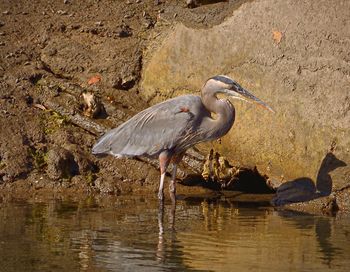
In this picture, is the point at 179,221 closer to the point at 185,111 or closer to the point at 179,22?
the point at 185,111

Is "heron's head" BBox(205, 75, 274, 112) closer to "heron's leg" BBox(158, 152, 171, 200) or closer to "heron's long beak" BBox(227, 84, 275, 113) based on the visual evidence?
"heron's long beak" BBox(227, 84, 275, 113)

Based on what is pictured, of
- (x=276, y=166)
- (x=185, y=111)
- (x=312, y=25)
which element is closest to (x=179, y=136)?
(x=185, y=111)

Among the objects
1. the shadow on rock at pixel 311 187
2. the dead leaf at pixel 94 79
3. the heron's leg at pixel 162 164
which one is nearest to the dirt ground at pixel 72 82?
the dead leaf at pixel 94 79

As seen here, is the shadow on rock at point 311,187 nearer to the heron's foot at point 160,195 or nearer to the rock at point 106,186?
the heron's foot at point 160,195

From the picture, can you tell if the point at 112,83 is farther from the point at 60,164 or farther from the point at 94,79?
the point at 60,164

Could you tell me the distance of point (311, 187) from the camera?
32.5 feet

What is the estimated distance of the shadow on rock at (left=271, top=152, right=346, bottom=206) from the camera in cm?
982

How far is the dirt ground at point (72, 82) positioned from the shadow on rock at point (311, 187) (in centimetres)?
151

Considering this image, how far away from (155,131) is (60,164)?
1.16 metres

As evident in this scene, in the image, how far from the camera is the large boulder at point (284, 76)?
9.97 m

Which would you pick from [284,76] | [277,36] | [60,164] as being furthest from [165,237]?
[277,36]

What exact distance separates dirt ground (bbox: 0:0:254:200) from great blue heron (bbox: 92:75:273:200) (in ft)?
1.98

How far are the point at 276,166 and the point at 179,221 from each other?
5.66ft

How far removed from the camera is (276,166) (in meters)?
10.2
